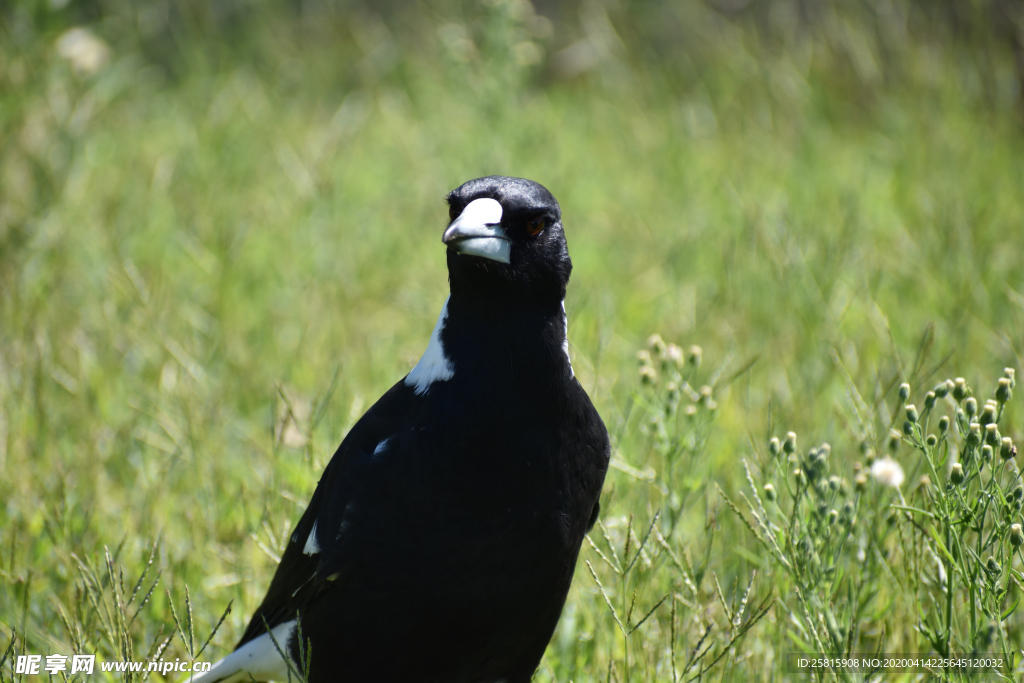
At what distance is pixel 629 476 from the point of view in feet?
7.82

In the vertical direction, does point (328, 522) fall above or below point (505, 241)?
below

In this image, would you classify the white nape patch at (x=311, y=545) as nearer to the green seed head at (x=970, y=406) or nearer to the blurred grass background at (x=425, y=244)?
the blurred grass background at (x=425, y=244)

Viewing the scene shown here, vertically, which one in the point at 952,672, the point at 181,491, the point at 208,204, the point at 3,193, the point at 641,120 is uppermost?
the point at 641,120

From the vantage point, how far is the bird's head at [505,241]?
1532mm

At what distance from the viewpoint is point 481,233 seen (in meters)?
1.52

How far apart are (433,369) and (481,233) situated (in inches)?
12.2

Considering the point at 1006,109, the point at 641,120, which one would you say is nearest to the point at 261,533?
the point at 641,120

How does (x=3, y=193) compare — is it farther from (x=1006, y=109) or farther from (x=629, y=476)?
(x=1006, y=109)

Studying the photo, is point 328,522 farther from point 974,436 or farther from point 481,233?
point 974,436

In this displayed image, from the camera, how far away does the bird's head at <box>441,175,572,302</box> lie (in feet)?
5.03

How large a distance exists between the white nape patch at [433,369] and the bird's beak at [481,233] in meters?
0.19

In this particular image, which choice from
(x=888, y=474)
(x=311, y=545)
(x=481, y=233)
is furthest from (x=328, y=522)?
(x=888, y=474)

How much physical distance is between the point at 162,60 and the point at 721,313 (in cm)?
506

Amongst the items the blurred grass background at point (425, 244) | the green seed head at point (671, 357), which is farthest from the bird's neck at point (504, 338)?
the blurred grass background at point (425, 244)
